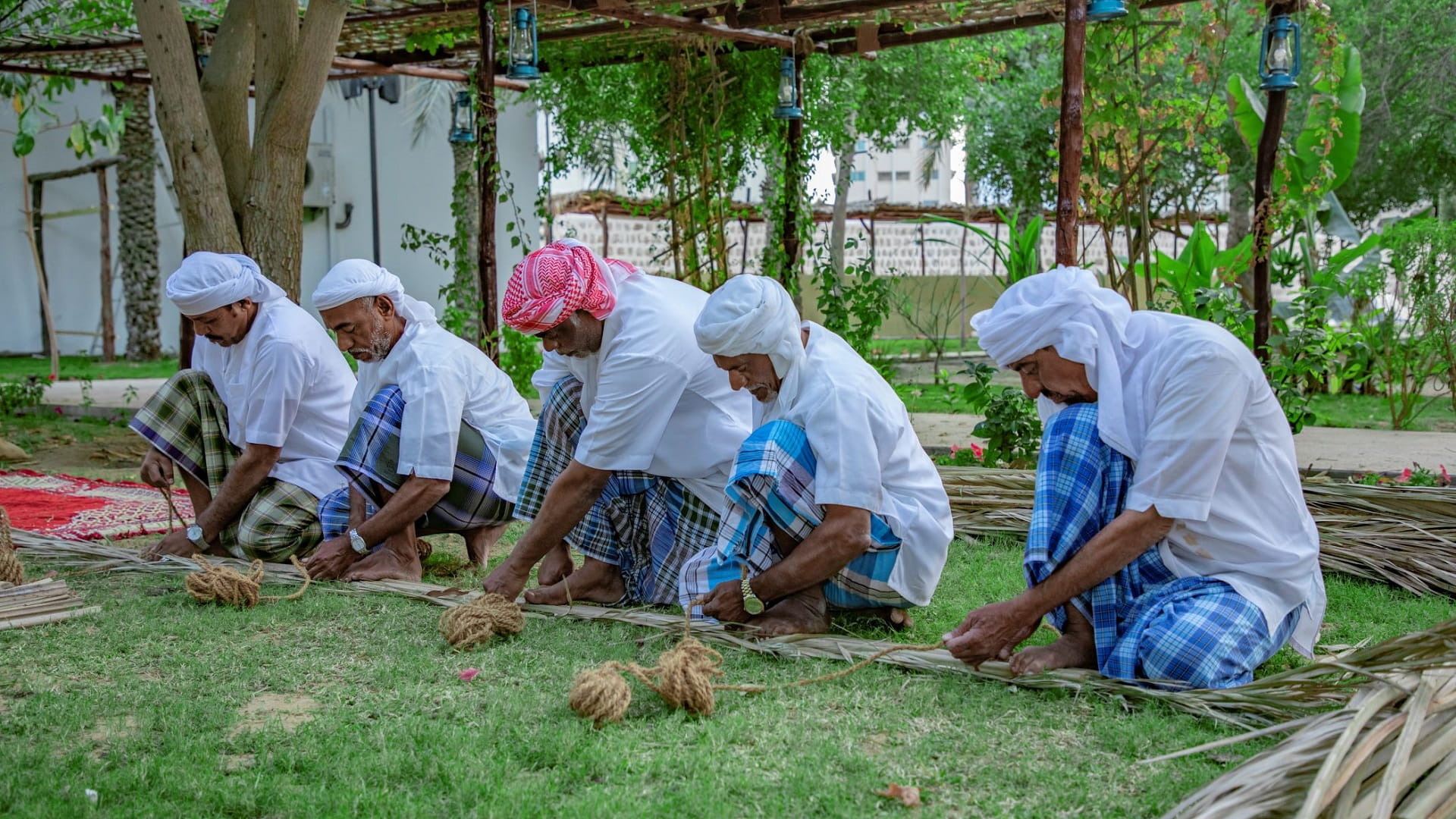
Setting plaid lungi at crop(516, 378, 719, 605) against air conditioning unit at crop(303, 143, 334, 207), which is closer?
plaid lungi at crop(516, 378, 719, 605)

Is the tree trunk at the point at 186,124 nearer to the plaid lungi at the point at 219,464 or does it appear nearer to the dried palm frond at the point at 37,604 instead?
the plaid lungi at the point at 219,464

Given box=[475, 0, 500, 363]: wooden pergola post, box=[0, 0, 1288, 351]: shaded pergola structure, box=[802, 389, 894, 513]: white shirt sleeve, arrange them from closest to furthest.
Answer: box=[802, 389, 894, 513]: white shirt sleeve < box=[475, 0, 500, 363]: wooden pergola post < box=[0, 0, 1288, 351]: shaded pergola structure

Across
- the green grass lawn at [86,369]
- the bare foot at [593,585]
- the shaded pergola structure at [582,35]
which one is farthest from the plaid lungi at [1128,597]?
the green grass lawn at [86,369]

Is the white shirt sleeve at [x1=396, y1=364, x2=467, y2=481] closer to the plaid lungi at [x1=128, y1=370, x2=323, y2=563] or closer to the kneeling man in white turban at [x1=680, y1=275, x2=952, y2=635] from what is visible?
the plaid lungi at [x1=128, y1=370, x2=323, y2=563]

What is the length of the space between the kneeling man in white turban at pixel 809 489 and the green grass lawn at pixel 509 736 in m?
0.19

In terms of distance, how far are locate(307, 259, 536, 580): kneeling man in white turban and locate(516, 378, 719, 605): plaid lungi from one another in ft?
1.21

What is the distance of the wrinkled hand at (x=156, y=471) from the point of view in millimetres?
4180

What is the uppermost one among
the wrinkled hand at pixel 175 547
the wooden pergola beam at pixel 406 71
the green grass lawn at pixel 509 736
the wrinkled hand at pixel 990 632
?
the wooden pergola beam at pixel 406 71

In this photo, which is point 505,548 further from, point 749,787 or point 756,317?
point 749,787

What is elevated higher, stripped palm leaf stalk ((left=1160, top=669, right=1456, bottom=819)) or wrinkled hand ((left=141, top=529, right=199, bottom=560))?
stripped palm leaf stalk ((left=1160, top=669, right=1456, bottom=819))

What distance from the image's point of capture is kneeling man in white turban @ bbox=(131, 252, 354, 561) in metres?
3.99

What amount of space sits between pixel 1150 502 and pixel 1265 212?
3961 mm

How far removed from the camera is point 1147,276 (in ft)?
20.9

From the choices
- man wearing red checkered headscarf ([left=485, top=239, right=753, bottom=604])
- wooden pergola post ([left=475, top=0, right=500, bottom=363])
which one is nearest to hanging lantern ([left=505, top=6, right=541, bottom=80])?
wooden pergola post ([left=475, top=0, right=500, bottom=363])
